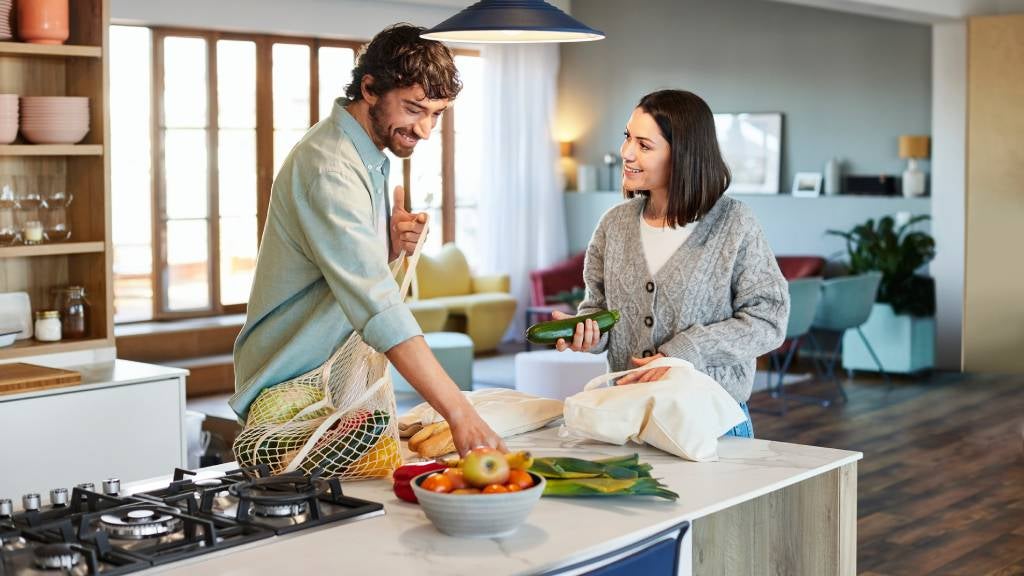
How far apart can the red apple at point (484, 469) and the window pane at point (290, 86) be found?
8.44 meters

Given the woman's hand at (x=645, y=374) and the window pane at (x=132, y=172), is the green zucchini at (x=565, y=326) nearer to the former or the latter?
the woman's hand at (x=645, y=374)

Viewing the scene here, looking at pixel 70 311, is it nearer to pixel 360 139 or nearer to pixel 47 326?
pixel 47 326

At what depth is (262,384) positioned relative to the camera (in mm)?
2373

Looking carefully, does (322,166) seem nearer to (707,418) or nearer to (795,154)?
(707,418)

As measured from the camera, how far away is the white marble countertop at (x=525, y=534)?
5.83ft

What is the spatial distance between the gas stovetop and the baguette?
377mm

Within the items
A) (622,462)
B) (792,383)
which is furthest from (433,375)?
(792,383)

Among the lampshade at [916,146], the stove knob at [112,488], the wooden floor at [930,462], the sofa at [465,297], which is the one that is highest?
the lampshade at [916,146]

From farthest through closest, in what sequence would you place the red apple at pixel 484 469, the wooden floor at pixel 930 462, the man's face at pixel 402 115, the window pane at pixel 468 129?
the window pane at pixel 468 129, the wooden floor at pixel 930 462, the man's face at pixel 402 115, the red apple at pixel 484 469

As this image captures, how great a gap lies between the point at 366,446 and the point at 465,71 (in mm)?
9555

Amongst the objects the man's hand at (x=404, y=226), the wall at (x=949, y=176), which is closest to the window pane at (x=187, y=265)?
the wall at (x=949, y=176)

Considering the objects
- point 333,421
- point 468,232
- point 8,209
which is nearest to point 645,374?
point 333,421

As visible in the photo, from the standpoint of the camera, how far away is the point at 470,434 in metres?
2.17

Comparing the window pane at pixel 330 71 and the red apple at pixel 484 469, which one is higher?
the window pane at pixel 330 71
